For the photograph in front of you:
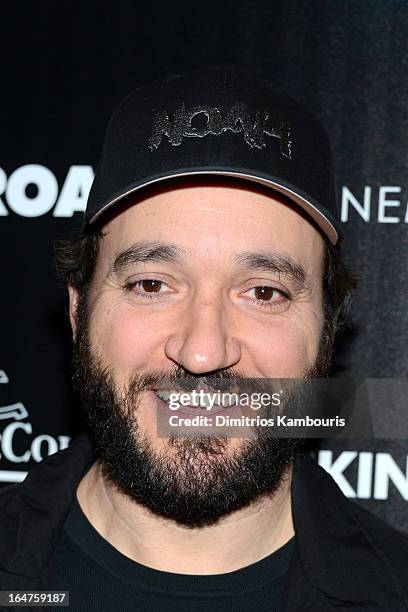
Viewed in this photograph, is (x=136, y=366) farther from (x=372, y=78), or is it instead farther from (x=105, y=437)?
(x=372, y=78)

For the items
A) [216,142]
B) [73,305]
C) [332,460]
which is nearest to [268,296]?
[216,142]

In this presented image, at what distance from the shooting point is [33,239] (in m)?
1.94

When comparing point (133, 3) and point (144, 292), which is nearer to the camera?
point (144, 292)

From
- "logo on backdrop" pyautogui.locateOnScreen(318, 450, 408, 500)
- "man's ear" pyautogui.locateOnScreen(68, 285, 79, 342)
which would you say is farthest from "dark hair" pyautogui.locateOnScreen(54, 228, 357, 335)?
"logo on backdrop" pyautogui.locateOnScreen(318, 450, 408, 500)

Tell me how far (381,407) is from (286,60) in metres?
0.82

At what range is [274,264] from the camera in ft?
Result: 4.43

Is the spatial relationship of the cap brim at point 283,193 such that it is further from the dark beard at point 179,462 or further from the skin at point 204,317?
the dark beard at point 179,462

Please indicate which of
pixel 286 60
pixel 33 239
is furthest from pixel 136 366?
pixel 286 60

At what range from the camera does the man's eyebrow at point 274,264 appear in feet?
4.34

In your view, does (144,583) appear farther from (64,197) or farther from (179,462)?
(64,197)

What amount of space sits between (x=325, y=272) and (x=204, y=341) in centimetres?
37

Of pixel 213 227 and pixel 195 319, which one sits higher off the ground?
pixel 213 227

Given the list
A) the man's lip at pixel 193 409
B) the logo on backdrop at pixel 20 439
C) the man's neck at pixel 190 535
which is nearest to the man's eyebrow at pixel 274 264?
the man's lip at pixel 193 409

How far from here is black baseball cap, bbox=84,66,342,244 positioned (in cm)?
130
